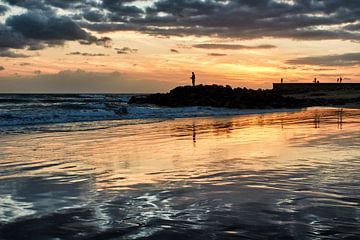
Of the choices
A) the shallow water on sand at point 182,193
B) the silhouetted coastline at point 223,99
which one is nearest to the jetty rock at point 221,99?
the silhouetted coastline at point 223,99

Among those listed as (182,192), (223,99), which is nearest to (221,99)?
(223,99)

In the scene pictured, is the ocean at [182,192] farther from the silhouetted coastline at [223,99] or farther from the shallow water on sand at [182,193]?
the silhouetted coastline at [223,99]

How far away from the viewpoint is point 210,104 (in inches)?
1455

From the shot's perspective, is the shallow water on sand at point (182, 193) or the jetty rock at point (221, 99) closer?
the shallow water on sand at point (182, 193)

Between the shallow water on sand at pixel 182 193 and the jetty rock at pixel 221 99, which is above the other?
the jetty rock at pixel 221 99

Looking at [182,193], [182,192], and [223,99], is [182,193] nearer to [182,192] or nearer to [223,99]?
[182,192]

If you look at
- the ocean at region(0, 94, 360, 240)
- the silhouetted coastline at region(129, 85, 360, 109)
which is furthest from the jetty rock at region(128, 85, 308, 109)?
the ocean at region(0, 94, 360, 240)

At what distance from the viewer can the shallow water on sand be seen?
398 cm

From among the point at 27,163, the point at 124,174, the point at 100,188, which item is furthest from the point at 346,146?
the point at 27,163

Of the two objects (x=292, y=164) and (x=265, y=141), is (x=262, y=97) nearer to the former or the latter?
(x=265, y=141)

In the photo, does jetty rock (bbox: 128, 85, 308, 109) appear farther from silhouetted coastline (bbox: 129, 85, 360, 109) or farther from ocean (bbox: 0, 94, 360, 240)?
ocean (bbox: 0, 94, 360, 240)

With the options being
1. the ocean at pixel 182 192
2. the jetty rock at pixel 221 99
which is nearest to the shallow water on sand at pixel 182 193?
the ocean at pixel 182 192

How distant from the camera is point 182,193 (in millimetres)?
5438

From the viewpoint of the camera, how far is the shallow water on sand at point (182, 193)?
13.1 ft
